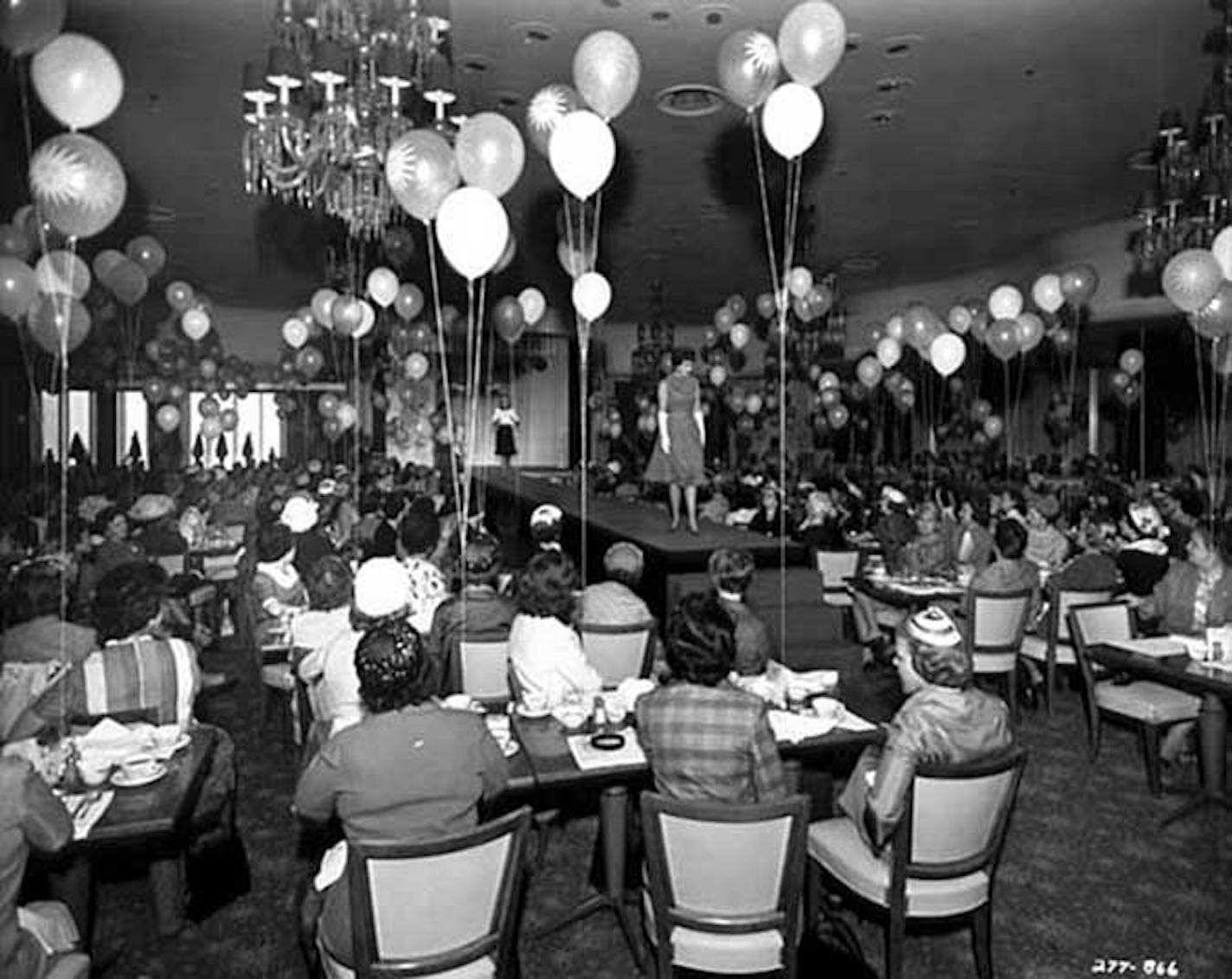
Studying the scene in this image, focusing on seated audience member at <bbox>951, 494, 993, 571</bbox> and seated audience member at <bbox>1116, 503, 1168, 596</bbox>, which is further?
seated audience member at <bbox>951, 494, 993, 571</bbox>

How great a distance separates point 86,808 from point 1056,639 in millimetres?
5188

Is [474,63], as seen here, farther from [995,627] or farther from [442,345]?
[995,627]

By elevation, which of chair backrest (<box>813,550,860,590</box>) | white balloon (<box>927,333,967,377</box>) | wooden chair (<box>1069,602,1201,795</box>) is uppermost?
white balloon (<box>927,333,967,377</box>)

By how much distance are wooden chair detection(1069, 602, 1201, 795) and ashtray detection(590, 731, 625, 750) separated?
285 cm

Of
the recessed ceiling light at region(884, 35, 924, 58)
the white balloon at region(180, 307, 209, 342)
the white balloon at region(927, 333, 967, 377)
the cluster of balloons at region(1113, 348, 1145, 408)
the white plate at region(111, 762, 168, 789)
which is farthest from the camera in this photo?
the cluster of balloons at region(1113, 348, 1145, 408)

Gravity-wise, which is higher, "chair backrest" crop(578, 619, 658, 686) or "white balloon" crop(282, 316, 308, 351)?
"white balloon" crop(282, 316, 308, 351)

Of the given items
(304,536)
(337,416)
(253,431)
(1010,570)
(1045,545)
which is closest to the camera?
(1010,570)

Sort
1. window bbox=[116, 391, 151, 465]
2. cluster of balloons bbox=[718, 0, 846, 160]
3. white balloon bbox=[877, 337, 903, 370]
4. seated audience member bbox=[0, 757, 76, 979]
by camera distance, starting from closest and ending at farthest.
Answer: seated audience member bbox=[0, 757, 76, 979], cluster of balloons bbox=[718, 0, 846, 160], white balloon bbox=[877, 337, 903, 370], window bbox=[116, 391, 151, 465]

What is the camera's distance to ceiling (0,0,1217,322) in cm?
575

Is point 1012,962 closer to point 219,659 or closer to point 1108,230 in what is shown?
point 219,659

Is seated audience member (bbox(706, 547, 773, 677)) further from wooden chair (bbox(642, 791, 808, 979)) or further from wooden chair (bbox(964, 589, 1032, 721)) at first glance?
wooden chair (bbox(964, 589, 1032, 721))

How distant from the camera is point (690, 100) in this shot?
23.3ft

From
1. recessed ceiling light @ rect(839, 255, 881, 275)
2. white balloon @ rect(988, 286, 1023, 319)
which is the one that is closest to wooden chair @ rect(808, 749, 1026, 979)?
white balloon @ rect(988, 286, 1023, 319)

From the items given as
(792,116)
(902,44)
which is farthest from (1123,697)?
(902,44)
